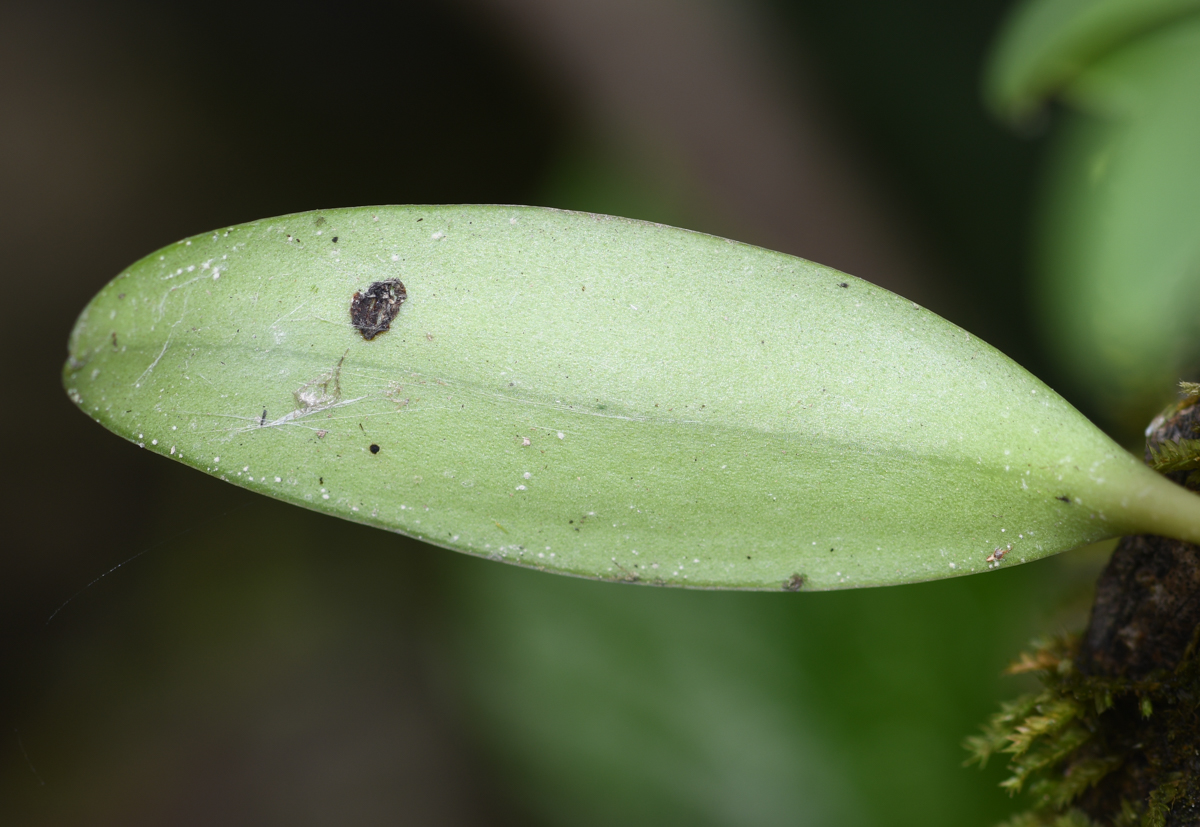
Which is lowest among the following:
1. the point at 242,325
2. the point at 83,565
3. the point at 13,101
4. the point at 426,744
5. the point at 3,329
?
the point at 426,744

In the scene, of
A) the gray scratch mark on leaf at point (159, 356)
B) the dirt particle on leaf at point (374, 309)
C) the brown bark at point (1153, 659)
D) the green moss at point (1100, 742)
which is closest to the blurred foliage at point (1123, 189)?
the brown bark at point (1153, 659)

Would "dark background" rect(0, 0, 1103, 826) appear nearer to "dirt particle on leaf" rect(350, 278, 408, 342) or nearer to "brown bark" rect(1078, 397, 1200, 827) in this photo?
"brown bark" rect(1078, 397, 1200, 827)

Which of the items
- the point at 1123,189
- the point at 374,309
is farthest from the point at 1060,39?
the point at 374,309

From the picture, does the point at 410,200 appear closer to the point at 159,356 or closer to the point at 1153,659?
the point at 159,356

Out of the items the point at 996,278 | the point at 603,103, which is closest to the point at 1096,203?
the point at 996,278

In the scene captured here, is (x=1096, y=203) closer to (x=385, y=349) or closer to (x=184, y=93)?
(x=385, y=349)

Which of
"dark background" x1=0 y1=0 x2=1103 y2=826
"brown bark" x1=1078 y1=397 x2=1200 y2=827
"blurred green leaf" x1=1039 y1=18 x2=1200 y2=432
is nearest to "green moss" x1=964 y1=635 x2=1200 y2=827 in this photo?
"brown bark" x1=1078 y1=397 x2=1200 y2=827

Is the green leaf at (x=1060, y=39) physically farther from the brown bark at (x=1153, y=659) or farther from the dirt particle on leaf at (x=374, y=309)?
the dirt particle on leaf at (x=374, y=309)

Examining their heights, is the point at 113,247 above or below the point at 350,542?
above
